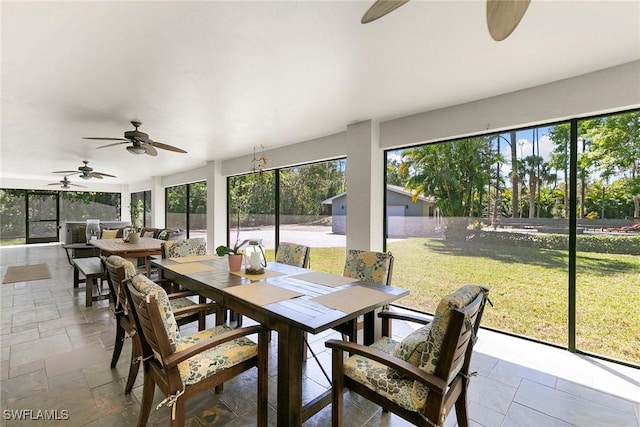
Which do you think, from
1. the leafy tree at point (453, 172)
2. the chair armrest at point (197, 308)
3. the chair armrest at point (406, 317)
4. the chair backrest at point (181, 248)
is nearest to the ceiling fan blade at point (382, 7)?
the chair armrest at point (406, 317)

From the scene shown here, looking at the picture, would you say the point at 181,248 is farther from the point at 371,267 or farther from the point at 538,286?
the point at 538,286

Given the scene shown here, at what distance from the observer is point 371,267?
2.65 metres

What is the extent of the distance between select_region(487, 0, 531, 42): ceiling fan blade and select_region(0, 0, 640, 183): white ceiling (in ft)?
1.93

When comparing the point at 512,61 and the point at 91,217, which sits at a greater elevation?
the point at 512,61

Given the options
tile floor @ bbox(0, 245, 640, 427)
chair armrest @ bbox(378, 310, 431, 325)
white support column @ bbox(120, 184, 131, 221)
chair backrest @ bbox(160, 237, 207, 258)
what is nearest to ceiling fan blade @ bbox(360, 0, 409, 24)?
chair armrest @ bbox(378, 310, 431, 325)

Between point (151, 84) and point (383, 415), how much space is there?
3373 millimetres

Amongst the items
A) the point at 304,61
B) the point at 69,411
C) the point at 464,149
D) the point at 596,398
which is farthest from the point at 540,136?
the point at 69,411

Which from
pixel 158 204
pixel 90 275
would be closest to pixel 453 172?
pixel 90 275

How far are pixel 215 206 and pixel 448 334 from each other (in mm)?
6389

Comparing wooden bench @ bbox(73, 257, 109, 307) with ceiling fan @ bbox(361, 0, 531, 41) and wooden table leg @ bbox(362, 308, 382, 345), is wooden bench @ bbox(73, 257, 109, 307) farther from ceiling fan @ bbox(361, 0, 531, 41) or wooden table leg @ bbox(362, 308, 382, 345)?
ceiling fan @ bbox(361, 0, 531, 41)

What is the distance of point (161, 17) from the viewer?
176 centimetres

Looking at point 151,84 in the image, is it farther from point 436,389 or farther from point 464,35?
point 436,389

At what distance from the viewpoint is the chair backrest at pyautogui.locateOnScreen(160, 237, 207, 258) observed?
3.38m

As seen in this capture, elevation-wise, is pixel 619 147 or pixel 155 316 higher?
pixel 619 147
